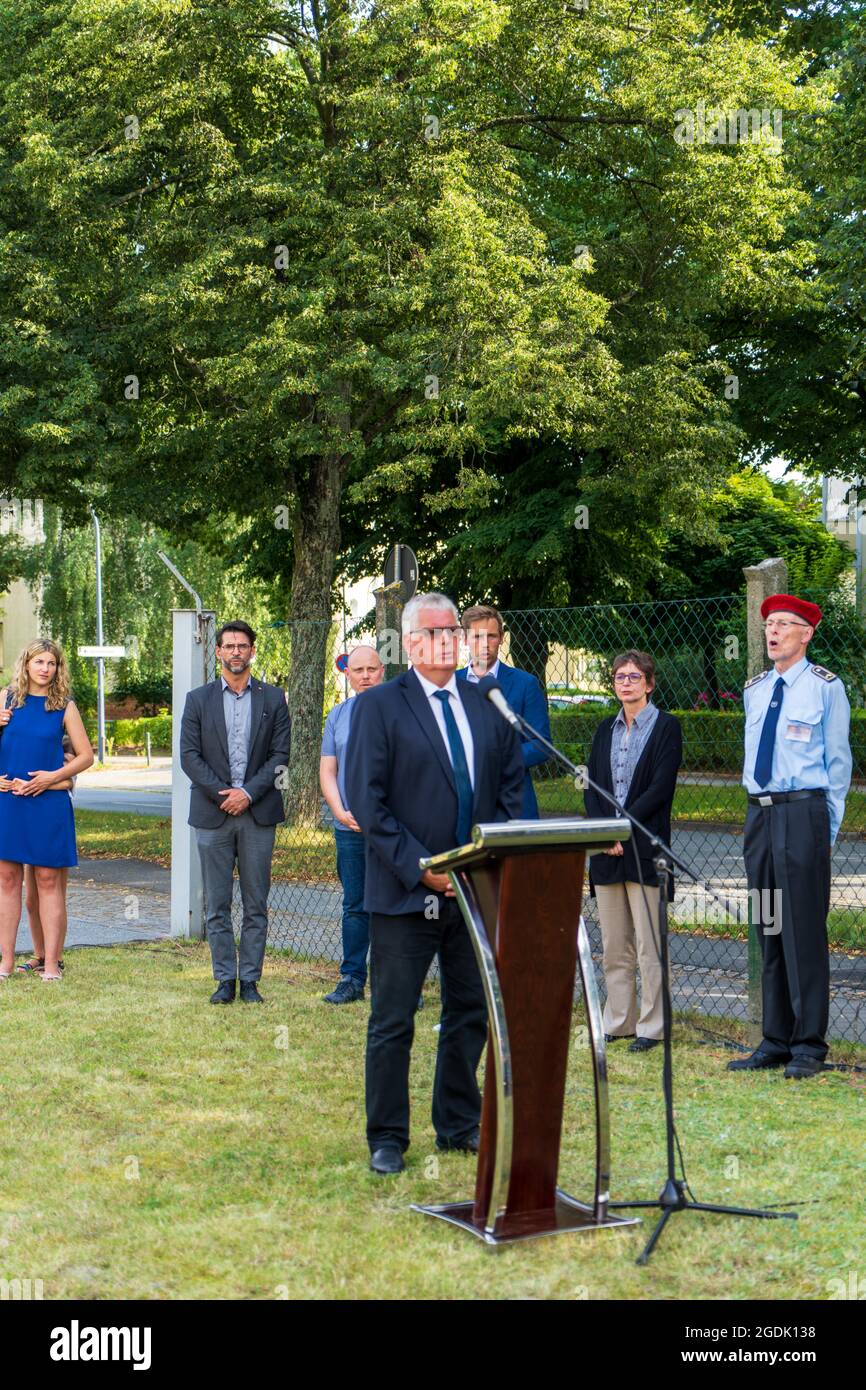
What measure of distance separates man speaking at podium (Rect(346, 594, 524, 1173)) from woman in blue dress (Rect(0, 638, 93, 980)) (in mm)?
4093

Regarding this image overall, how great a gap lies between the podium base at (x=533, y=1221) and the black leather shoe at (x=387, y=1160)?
0.43 metres

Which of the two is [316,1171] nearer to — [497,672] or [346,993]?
[497,672]

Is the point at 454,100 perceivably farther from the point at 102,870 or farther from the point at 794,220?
the point at 102,870

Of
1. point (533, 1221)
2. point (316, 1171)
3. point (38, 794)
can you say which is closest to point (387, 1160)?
point (316, 1171)

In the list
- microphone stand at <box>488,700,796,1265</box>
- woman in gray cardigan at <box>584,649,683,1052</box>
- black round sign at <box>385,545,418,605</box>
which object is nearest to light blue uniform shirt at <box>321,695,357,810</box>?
black round sign at <box>385,545,418,605</box>

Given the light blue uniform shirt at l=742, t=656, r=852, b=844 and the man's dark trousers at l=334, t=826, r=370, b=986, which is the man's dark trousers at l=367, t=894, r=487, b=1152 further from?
the man's dark trousers at l=334, t=826, r=370, b=986

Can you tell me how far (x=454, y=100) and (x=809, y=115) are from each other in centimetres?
442

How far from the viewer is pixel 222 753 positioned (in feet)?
28.1

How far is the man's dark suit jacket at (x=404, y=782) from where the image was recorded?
5.25m

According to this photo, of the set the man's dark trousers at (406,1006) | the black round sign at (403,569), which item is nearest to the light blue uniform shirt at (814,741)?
the man's dark trousers at (406,1006)

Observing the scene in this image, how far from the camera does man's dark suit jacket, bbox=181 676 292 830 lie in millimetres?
8539

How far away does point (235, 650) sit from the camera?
27.7 ft

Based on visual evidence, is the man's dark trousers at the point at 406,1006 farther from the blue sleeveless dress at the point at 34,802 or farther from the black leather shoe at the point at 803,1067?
the blue sleeveless dress at the point at 34,802
